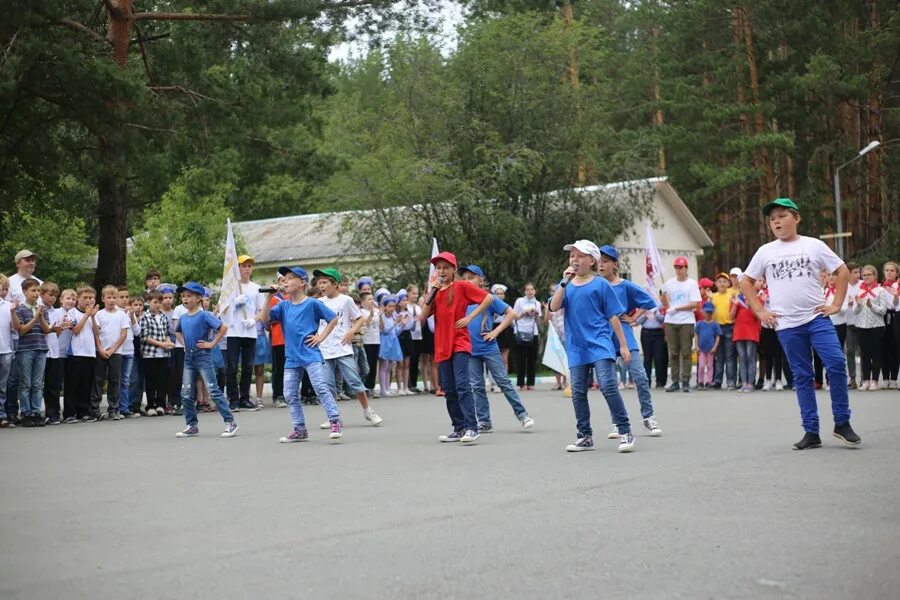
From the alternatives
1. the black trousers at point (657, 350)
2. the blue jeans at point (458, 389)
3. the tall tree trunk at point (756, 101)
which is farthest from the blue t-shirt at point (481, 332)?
the tall tree trunk at point (756, 101)

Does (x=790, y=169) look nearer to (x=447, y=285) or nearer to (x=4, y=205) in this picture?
(x=4, y=205)

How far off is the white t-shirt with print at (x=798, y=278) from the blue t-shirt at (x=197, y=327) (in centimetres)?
646

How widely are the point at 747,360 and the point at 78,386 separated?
37.8ft

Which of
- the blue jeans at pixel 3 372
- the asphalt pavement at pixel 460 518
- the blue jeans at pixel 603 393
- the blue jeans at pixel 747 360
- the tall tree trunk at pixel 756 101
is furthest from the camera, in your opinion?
the tall tree trunk at pixel 756 101

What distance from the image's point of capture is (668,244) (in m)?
48.5

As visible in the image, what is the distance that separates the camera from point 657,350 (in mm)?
23562

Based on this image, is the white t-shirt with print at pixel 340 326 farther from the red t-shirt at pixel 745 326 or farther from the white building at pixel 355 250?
the white building at pixel 355 250

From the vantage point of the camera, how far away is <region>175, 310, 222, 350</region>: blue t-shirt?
47.3ft

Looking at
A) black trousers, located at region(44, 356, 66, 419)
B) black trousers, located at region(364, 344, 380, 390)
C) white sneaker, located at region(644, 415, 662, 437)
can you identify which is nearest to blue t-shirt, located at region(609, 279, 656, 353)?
white sneaker, located at region(644, 415, 662, 437)

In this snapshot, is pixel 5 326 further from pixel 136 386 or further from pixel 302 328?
pixel 302 328

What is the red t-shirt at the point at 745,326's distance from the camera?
2206 centimetres

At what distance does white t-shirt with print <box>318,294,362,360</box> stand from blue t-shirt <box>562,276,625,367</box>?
3750 mm

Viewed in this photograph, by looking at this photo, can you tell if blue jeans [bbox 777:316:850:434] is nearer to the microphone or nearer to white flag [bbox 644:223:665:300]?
the microphone

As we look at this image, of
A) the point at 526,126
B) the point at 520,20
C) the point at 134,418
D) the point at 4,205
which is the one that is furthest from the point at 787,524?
the point at 520,20
